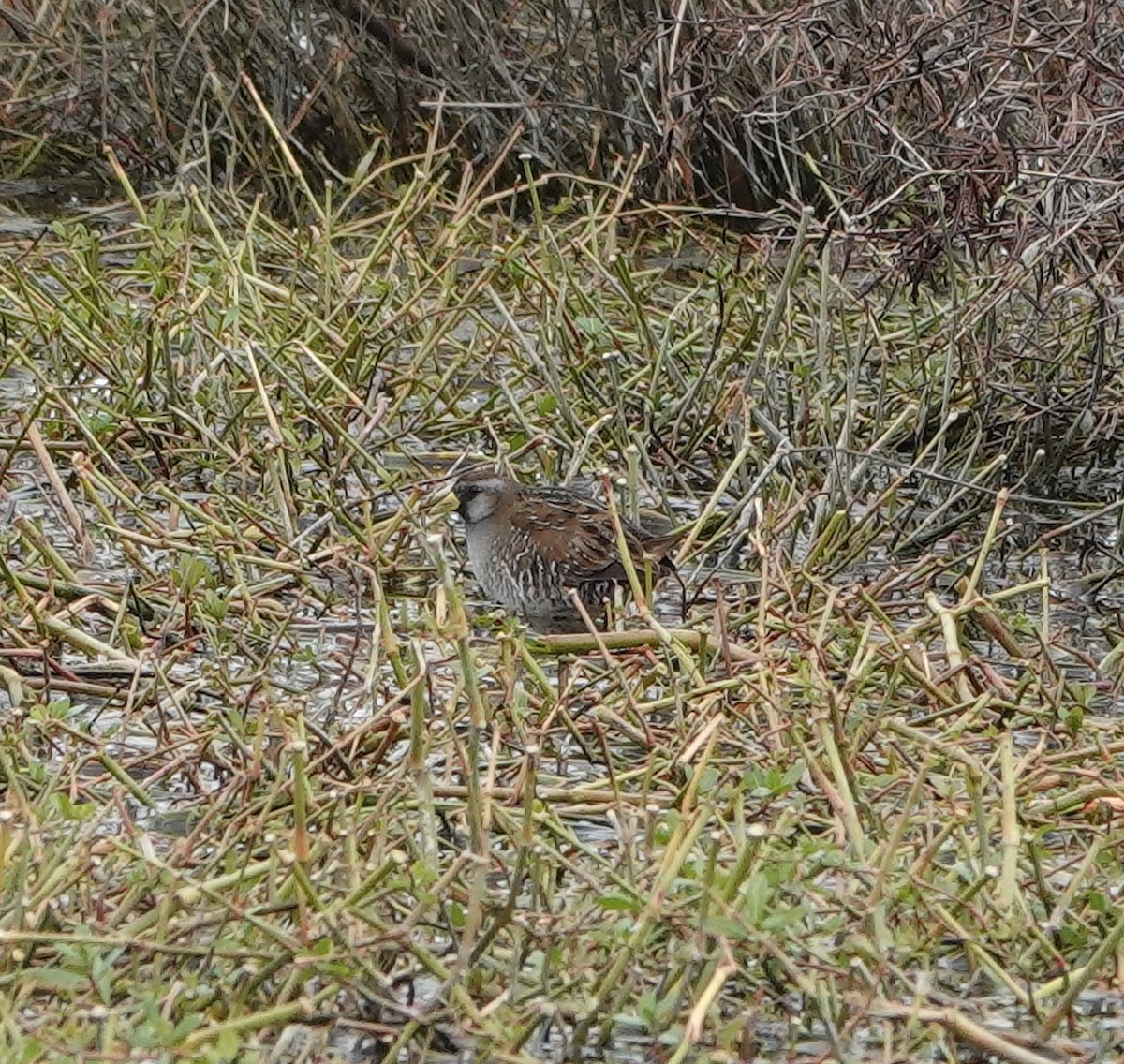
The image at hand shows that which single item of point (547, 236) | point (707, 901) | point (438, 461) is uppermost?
point (707, 901)

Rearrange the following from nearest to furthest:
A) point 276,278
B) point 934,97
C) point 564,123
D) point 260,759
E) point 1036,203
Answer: point 260,759, point 1036,203, point 934,97, point 276,278, point 564,123

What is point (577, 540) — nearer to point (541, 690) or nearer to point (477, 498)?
point (477, 498)

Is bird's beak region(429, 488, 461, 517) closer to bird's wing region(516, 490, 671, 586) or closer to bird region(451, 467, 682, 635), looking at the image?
bird region(451, 467, 682, 635)

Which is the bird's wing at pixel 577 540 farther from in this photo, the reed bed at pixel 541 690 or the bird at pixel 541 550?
the reed bed at pixel 541 690

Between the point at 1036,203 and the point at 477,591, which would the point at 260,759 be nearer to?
the point at 477,591

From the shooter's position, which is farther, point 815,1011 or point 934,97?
point 934,97

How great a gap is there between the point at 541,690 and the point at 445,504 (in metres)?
1.36

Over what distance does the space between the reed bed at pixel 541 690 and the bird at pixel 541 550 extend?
4.9 inches

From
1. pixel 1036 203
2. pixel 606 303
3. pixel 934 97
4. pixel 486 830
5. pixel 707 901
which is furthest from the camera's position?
pixel 606 303

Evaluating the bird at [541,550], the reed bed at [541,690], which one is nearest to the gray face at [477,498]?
the bird at [541,550]

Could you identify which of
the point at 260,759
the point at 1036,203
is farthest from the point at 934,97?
the point at 260,759

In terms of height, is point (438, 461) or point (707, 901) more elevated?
point (707, 901)

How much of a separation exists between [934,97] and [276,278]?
316 cm

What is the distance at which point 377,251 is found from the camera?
7.36m
